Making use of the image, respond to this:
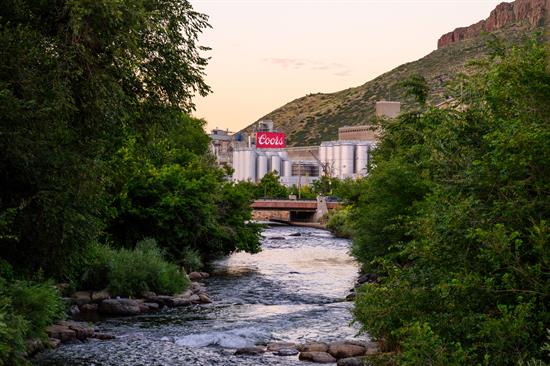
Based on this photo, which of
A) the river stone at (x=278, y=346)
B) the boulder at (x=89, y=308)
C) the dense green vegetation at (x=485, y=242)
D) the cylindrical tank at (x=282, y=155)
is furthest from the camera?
the cylindrical tank at (x=282, y=155)

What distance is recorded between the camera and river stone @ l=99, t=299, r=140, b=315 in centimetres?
2601

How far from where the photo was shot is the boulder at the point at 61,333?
2091 cm

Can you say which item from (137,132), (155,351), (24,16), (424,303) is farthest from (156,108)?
(424,303)

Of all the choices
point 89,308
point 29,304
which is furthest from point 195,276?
point 29,304

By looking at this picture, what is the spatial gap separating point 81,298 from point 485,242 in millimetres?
20014

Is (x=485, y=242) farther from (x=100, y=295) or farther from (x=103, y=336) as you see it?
(x=100, y=295)

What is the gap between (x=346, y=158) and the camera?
184 m

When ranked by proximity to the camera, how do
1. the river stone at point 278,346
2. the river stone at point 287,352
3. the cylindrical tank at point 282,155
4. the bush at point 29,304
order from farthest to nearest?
1. the cylindrical tank at point 282,155
2. the river stone at point 278,346
3. the river stone at point 287,352
4. the bush at point 29,304

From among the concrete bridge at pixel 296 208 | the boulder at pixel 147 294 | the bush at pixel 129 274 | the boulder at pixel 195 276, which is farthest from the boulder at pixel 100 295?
the concrete bridge at pixel 296 208

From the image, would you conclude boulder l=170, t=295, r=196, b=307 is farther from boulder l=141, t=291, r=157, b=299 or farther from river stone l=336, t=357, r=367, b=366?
river stone l=336, t=357, r=367, b=366

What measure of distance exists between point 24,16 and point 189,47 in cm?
464

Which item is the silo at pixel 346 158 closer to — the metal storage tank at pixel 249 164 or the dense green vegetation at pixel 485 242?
the metal storage tank at pixel 249 164

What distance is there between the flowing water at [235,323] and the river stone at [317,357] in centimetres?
Answer: 24

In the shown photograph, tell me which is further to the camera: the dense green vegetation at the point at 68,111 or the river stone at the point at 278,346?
the river stone at the point at 278,346
